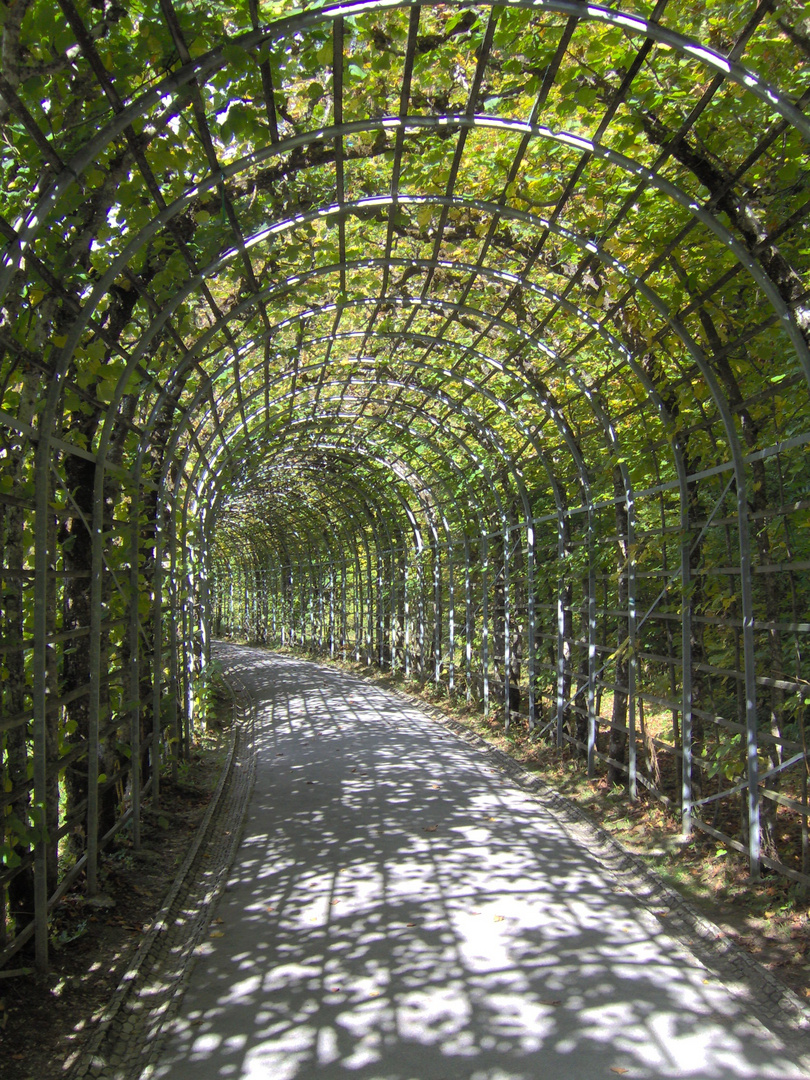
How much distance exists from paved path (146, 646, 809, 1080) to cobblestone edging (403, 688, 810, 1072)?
73mm

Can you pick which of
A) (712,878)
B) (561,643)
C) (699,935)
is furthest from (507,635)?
(699,935)

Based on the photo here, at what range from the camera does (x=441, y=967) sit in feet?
12.8

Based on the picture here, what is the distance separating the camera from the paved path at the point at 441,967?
3.14 m

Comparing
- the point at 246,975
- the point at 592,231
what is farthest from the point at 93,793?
the point at 592,231

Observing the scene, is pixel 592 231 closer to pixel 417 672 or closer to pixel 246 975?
Answer: pixel 246 975

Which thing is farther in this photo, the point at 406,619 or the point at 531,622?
the point at 406,619

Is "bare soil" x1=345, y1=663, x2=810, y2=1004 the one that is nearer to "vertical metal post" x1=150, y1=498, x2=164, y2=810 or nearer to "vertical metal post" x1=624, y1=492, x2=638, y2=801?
"vertical metal post" x1=624, y1=492, x2=638, y2=801

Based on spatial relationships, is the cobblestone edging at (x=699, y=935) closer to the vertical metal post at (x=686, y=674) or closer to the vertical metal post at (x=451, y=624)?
the vertical metal post at (x=686, y=674)

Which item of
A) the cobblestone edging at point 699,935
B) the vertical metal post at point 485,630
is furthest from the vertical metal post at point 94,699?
the vertical metal post at point 485,630

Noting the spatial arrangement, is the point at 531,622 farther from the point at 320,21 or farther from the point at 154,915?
the point at 320,21

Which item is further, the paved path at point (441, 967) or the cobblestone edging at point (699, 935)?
the cobblestone edging at point (699, 935)

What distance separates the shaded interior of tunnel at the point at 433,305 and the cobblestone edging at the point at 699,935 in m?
0.55

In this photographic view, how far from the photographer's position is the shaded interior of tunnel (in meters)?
3.67

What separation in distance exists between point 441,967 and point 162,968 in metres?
1.37
